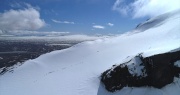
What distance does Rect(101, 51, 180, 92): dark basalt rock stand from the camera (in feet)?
72.5

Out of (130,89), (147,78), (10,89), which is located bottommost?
(10,89)

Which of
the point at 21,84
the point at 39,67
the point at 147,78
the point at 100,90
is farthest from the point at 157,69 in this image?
the point at 39,67

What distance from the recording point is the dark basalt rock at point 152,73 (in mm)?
22109

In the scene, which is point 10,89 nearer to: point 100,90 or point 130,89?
point 100,90

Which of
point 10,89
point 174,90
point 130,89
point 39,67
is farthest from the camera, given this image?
point 39,67

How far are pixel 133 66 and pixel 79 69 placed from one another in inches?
445

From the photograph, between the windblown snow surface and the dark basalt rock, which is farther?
the windblown snow surface

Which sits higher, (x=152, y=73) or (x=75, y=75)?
(x=152, y=73)

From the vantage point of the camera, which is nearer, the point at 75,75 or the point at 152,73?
the point at 152,73

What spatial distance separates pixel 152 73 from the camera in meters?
22.3

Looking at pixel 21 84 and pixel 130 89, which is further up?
pixel 130 89

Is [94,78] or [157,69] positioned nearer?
[157,69]

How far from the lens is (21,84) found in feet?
99.3

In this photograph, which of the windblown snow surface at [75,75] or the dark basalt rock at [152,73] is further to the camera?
the windblown snow surface at [75,75]
